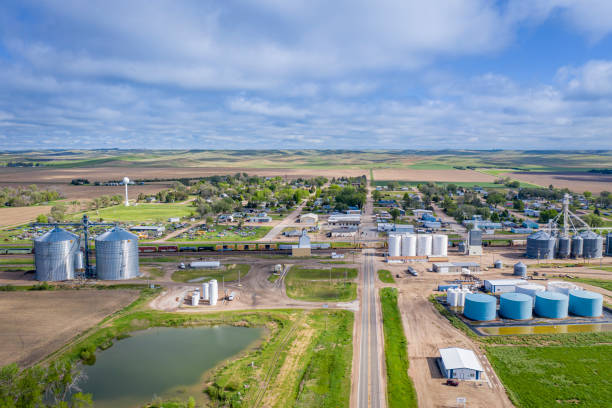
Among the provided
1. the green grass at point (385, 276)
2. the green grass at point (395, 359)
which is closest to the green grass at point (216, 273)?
the green grass at point (385, 276)

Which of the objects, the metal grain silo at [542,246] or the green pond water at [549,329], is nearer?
the green pond water at [549,329]

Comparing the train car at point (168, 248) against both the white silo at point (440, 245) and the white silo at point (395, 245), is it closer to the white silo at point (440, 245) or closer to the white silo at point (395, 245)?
the white silo at point (395, 245)

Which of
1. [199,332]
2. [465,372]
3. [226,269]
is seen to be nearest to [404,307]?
[465,372]

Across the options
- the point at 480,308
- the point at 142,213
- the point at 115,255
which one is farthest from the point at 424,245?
the point at 142,213

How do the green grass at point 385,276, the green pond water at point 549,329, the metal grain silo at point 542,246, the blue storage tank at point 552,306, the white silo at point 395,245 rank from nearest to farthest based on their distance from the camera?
the green pond water at point 549,329 < the blue storage tank at point 552,306 < the green grass at point 385,276 < the white silo at point 395,245 < the metal grain silo at point 542,246

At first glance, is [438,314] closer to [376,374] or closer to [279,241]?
[376,374]

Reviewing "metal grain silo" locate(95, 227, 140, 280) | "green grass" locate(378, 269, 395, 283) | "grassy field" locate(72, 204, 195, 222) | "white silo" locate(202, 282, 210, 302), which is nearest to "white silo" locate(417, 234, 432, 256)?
"green grass" locate(378, 269, 395, 283)

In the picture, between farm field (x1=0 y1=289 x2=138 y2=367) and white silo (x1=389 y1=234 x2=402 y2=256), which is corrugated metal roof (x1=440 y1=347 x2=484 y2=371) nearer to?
white silo (x1=389 y1=234 x2=402 y2=256)
